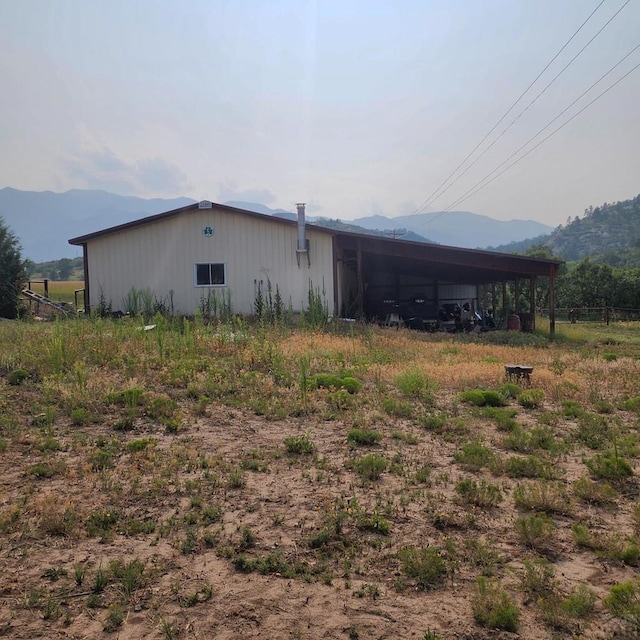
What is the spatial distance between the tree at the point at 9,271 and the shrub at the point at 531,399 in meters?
20.8

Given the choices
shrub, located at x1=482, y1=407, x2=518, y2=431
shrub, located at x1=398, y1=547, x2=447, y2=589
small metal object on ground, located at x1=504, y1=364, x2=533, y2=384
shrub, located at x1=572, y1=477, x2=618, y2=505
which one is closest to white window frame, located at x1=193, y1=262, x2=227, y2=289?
small metal object on ground, located at x1=504, y1=364, x2=533, y2=384

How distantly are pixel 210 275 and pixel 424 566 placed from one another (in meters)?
15.3

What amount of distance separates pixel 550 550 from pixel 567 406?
3958mm

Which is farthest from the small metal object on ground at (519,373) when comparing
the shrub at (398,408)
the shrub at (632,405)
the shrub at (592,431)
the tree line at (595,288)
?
the tree line at (595,288)

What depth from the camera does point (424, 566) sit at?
318 centimetres

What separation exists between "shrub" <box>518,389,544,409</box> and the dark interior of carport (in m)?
9.40

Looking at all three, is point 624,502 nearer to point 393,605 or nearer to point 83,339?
point 393,605

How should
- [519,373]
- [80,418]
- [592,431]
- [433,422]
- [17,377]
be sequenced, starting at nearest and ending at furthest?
[80,418] < [592,431] < [433,422] < [17,377] < [519,373]

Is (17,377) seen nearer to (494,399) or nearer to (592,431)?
(494,399)

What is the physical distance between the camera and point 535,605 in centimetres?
289

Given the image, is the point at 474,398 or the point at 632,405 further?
the point at 474,398

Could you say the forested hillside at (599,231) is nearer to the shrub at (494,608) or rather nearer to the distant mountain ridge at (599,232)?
the distant mountain ridge at (599,232)

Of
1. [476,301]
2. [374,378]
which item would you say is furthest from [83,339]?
[476,301]

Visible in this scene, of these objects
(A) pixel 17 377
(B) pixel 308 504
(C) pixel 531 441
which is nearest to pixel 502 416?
(C) pixel 531 441
